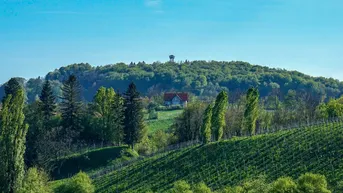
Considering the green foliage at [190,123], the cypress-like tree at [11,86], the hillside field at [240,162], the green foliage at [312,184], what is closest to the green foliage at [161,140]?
the green foliage at [190,123]

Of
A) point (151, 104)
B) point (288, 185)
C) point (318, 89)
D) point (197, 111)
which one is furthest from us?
point (318, 89)

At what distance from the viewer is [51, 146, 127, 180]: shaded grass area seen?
210ft

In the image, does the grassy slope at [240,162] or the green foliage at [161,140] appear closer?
the grassy slope at [240,162]

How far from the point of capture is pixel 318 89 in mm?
167875

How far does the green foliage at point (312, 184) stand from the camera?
29188mm

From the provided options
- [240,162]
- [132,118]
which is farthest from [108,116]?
[240,162]

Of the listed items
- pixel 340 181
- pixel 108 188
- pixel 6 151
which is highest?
pixel 6 151

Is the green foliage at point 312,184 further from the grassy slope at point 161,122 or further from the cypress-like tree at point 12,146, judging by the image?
the grassy slope at point 161,122

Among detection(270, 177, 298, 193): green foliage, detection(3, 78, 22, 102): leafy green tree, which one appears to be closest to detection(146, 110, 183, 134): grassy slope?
detection(3, 78, 22, 102): leafy green tree

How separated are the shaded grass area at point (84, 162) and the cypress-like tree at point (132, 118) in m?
3.57

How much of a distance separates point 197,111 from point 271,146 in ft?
77.4

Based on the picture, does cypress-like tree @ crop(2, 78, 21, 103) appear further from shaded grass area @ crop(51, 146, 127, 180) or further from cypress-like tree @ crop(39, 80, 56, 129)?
shaded grass area @ crop(51, 146, 127, 180)

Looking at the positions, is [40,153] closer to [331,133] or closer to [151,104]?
[331,133]

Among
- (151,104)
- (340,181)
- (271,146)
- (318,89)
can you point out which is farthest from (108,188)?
(318,89)
